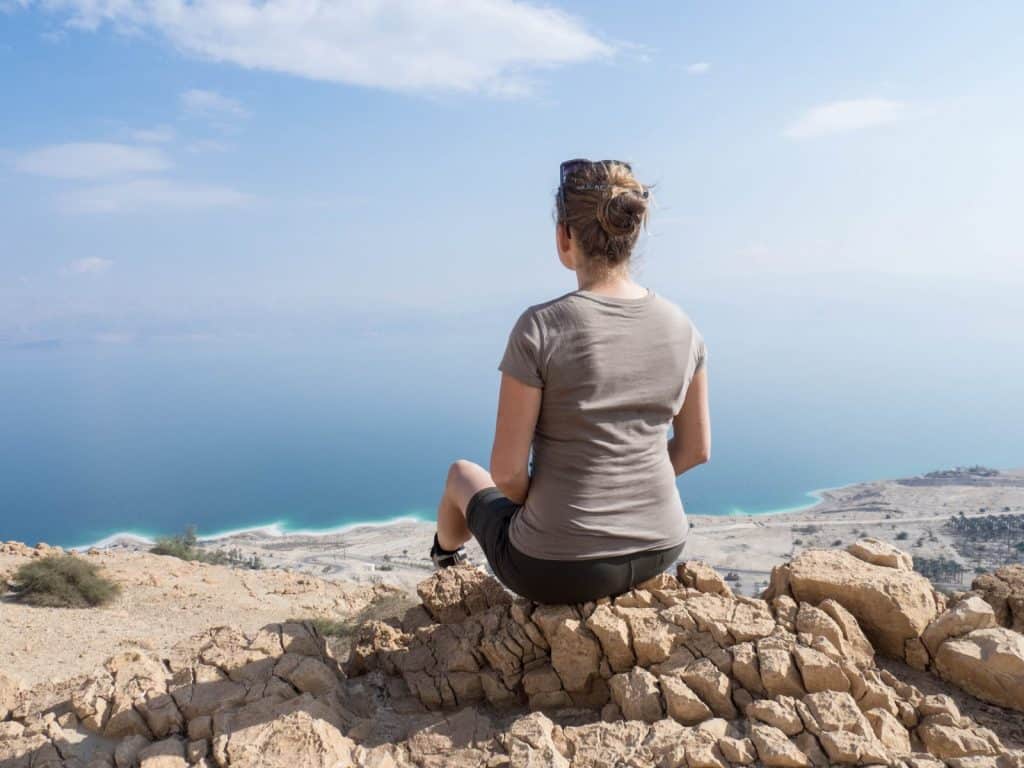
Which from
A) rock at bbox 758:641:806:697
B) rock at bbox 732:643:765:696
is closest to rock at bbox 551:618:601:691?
rock at bbox 732:643:765:696

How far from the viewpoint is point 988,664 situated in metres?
3.12

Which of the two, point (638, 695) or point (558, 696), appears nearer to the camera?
point (638, 695)

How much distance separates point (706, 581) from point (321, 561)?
1010 inches

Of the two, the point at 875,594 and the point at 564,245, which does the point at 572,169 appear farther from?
the point at 875,594

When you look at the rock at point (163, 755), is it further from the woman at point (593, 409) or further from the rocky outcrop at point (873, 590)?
the rocky outcrop at point (873, 590)

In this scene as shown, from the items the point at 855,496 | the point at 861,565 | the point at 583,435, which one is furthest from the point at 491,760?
the point at 855,496

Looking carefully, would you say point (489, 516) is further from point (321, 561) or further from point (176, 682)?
point (321, 561)

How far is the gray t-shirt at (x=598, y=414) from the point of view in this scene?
3014 millimetres

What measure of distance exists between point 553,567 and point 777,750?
3.57 feet

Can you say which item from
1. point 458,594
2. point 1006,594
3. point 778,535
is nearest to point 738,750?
point 1006,594

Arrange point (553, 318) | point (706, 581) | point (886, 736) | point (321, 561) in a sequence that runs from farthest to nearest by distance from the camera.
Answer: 1. point (321, 561)
2. point (706, 581)
3. point (553, 318)
4. point (886, 736)

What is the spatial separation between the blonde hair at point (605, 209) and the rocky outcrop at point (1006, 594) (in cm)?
255

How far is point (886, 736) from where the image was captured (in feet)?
8.95

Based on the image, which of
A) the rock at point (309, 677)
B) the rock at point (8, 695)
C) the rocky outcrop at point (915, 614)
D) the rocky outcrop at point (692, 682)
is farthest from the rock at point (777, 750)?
the rock at point (8, 695)
